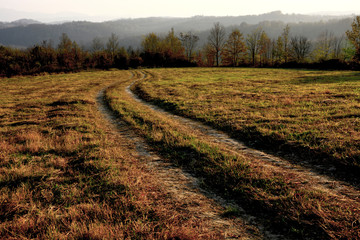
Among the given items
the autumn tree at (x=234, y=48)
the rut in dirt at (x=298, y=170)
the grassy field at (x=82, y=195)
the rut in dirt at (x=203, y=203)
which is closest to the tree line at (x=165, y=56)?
the autumn tree at (x=234, y=48)

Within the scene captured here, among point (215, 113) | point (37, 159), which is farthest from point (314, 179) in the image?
point (37, 159)

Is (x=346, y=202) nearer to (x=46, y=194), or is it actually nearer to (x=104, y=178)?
(x=104, y=178)

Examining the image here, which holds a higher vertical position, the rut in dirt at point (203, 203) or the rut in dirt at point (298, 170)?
the rut in dirt at point (298, 170)

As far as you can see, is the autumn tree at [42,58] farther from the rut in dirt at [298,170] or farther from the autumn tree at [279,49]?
the autumn tree at [279,49]

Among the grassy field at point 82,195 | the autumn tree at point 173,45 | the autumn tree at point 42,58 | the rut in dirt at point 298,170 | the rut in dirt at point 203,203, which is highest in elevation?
the autumn tree at point 173,45

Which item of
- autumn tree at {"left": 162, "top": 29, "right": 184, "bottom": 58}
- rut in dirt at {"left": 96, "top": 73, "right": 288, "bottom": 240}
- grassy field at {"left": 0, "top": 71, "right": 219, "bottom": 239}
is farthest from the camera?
autumn tree at {"left": 162, "top": 29, "right": 184, "bottom": 58}

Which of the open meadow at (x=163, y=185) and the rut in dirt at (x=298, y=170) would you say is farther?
the rut in dirt at (x=298, y=170)

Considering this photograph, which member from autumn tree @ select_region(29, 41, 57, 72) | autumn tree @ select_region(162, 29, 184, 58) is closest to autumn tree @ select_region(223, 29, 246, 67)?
autumn tree @ select_region(162, 29, 184, 58)

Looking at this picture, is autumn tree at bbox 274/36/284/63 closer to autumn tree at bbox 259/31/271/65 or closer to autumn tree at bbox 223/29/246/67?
autumn tree at bbox 259/31/271/65

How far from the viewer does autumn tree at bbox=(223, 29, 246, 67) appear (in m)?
77.7

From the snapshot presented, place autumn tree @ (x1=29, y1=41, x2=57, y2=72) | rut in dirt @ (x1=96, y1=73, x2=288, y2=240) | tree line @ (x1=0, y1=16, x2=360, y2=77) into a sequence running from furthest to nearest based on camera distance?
autumn tree @ (x1=29, y1=41, x2=57, y2=72), tree line @ (x1=0, y1=16, x2=360, y2=77), rut in dirt @ (x1=96, y1=73, x2=288, y2=240)

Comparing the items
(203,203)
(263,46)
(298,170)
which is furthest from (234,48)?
(203,203)

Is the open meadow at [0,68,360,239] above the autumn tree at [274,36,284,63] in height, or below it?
below

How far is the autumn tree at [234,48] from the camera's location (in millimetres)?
77713
